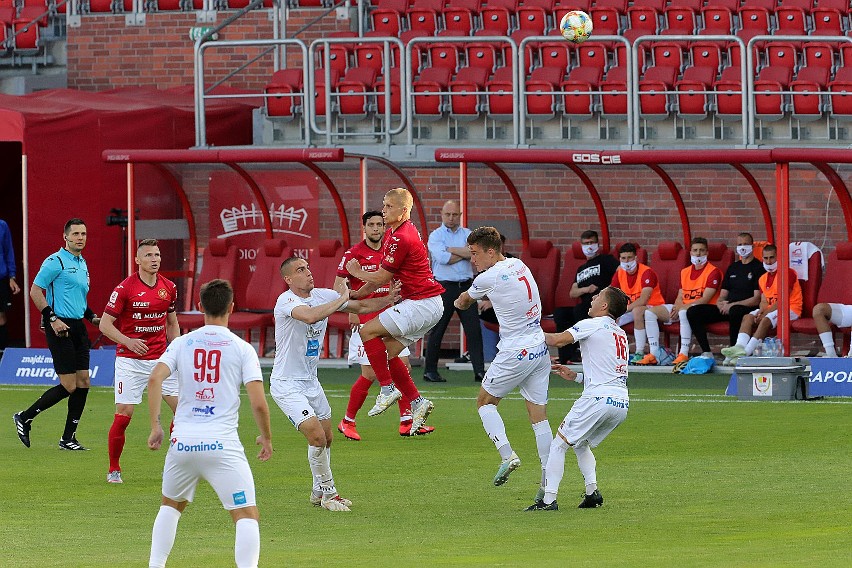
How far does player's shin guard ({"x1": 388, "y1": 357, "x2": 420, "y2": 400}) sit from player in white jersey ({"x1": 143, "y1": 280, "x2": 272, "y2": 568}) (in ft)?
18.7

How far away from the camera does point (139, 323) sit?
39.5 feet

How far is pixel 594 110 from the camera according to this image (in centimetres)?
2078

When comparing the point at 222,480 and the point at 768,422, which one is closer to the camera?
the point at 222,480

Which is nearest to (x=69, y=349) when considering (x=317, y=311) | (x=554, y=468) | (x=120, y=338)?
(x=120, y=338)

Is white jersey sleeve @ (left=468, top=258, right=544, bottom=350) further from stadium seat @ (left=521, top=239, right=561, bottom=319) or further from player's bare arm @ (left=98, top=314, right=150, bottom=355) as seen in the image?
stadium seat @ (left=521, top=239, right=561, bottom=319)

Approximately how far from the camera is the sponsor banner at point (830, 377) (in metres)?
16.1

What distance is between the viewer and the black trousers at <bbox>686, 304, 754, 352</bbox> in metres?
18.5

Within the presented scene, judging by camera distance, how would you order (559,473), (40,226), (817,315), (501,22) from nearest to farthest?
1. (559,473)
2. (817,315)
3. (40,226)
4. (501,22)

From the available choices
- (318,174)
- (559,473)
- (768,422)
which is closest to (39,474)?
(559,473)

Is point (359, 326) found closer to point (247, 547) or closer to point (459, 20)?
point (247, 547)

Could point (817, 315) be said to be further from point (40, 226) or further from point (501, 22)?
point (40, 226)

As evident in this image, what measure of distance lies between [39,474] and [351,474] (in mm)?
2390

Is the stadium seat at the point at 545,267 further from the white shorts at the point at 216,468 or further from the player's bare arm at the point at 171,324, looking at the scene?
the white shorts at the point at 216,468

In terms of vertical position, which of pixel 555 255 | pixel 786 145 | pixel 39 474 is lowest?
pixel 39 474
